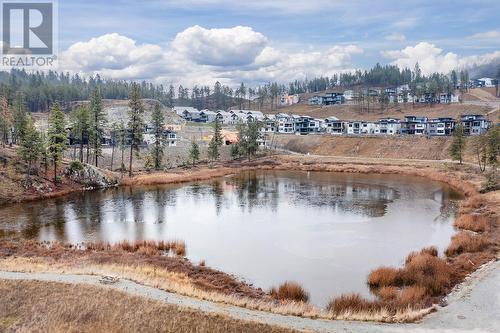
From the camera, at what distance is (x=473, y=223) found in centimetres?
3919

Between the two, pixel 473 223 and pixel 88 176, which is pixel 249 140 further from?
pixel 473 223

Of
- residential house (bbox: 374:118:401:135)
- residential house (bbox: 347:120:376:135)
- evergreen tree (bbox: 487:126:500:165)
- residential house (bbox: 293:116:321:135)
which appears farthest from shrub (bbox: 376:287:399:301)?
residential house (bbox: 293:116:321:135)

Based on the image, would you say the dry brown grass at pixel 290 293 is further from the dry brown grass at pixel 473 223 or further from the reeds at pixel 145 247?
the dry brown grass at pixel 473 223

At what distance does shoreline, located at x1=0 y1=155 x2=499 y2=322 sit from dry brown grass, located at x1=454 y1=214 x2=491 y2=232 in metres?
0.61

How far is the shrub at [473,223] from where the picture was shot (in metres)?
37.9

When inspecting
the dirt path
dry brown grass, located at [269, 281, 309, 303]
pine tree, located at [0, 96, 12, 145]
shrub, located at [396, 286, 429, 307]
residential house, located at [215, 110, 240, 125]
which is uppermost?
residential house, located at [215, 110, 240, 125]

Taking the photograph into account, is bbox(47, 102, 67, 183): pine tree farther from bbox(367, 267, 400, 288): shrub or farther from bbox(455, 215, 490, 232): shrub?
bbox(455, 215, 490, 232): shrub

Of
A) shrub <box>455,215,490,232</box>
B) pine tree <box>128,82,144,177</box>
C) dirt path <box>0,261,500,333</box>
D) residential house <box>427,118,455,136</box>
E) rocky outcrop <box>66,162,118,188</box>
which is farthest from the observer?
residential house <box>427,118,455,136</box>

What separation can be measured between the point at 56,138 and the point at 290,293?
50683mm

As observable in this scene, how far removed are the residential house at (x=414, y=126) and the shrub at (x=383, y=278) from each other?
108 metres

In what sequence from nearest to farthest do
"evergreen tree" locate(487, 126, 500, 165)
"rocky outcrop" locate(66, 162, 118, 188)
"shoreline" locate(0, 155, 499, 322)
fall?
"shoreline" locate(0, 155, 499, 322)
"rocky outcrop" locate(66, 162, 118, 188)
"evergreen tree" locate(487, 126, 500, 165)

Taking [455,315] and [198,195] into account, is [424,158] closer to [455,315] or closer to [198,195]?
[198,195]

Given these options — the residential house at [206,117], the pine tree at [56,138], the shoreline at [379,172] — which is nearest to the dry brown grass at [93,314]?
the shoreline at [379,172]

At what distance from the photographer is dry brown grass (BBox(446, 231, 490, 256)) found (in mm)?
31230
